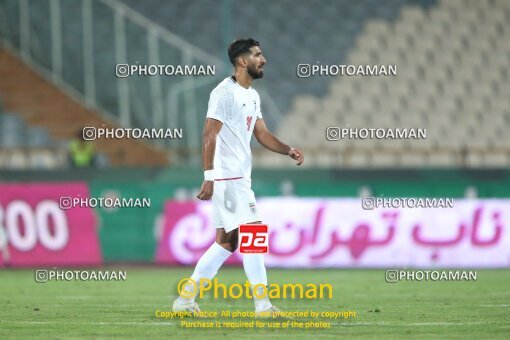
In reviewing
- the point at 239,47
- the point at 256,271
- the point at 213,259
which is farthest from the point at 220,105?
the point at 256,271

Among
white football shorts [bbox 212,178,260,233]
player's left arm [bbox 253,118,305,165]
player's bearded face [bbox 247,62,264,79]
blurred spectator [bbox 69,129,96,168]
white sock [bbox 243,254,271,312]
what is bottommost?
blurred spectator [bbox 69,129,96,168]

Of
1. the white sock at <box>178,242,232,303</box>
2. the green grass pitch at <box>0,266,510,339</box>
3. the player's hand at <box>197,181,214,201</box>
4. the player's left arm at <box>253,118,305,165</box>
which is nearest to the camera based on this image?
the green grass pitch at <box>0,266,510,339</box>

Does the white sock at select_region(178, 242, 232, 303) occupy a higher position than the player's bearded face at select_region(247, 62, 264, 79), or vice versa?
the player's bearded face at select_region(247, 62, 264, 79)

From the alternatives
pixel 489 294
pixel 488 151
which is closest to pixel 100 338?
pixel 489 294

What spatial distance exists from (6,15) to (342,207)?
6.66 m

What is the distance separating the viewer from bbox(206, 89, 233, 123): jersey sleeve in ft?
30.9

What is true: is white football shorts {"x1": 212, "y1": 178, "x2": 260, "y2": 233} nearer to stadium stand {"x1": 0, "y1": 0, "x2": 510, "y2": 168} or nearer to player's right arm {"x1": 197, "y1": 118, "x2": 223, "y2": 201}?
player's right arm {"x1": 197, "y1": 118, "x2": 223, "y2": 201}

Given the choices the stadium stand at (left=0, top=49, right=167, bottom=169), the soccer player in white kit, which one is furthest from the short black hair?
the stadium stand at (left=0, top=49, right=167, bottom=169)

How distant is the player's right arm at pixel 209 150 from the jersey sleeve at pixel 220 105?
0.05m

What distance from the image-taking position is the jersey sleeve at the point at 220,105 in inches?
371

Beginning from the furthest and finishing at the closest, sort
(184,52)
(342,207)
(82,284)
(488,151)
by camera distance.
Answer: (488,151) < (184,52) < (342,207) < (82,284)

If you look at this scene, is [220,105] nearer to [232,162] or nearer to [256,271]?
[232,162]

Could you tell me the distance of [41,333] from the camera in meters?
8.75

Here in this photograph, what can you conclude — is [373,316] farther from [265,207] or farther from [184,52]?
[184,52]
